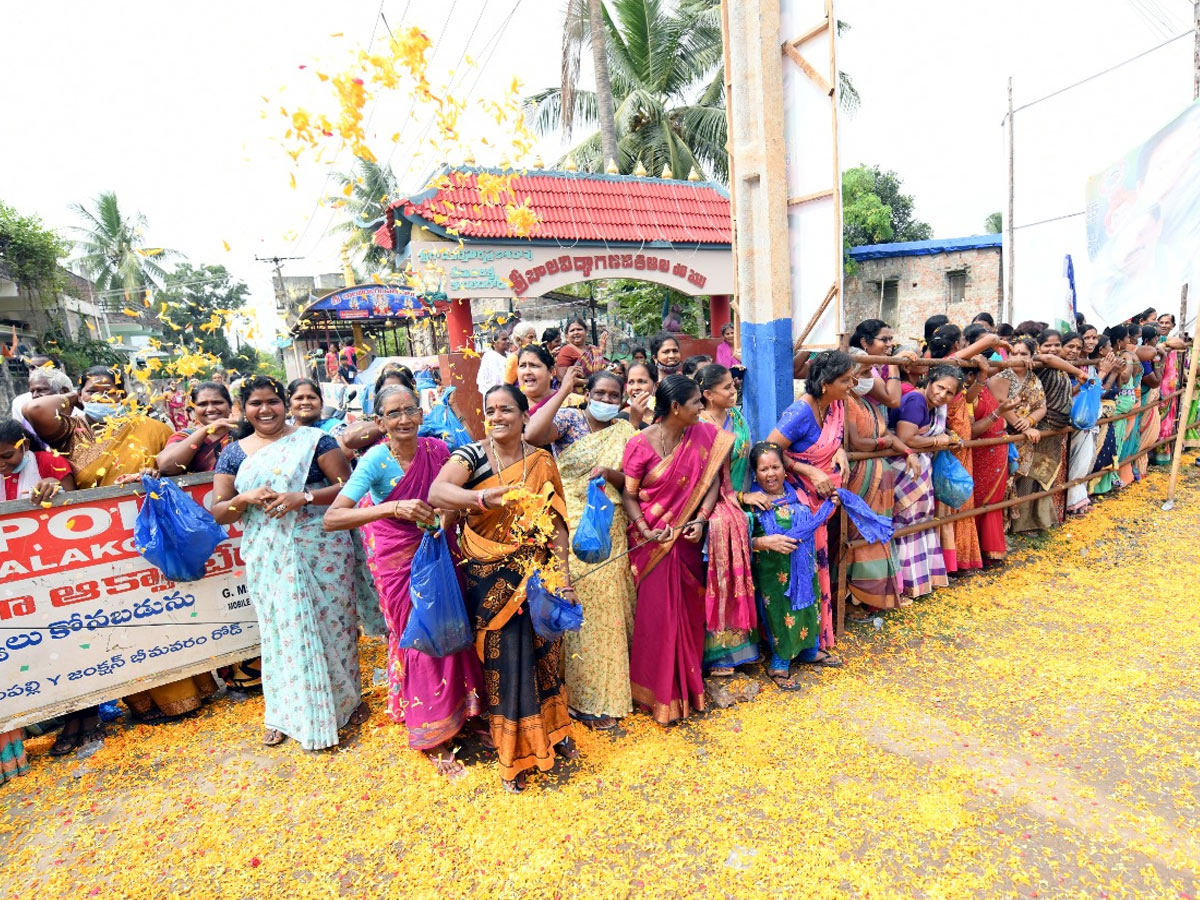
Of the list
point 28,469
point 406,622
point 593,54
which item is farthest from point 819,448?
point 593,54

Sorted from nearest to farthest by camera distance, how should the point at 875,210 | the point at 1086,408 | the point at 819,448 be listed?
the point at 819,448 → the point at 1086,408 → the point at 875,210

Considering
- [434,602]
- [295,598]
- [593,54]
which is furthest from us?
[593,54]

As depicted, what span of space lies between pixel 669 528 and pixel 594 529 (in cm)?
51

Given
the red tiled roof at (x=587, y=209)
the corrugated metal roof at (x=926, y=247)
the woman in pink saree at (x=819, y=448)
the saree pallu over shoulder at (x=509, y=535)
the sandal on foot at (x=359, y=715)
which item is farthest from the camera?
the corrugated metal roof at (x=926, y=247)

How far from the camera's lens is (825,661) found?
157 inches

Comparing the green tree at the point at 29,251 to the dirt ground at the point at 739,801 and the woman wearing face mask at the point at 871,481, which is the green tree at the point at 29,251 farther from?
the woman wearing face mask at the point at 871,481

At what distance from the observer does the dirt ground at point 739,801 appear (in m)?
2.48

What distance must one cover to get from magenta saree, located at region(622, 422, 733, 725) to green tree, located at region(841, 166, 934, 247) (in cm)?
2183

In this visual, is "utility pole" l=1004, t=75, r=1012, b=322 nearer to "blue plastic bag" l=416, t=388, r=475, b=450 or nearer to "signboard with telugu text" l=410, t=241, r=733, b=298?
"signboard with telugu text" l=410, t=241, r=733, b=298

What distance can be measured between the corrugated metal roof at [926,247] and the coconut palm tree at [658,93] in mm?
6389

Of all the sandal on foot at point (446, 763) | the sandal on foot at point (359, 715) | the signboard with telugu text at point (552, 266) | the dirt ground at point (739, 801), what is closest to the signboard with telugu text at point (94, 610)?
the dirt ground at point (739, 801)

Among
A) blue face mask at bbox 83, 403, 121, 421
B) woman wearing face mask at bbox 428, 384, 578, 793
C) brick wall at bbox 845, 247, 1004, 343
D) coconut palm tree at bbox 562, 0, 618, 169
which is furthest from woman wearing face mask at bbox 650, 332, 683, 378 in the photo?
brick wall at bbox 845, 247, 1004, 343

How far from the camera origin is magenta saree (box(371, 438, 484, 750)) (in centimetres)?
315

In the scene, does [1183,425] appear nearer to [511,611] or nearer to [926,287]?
[511,611]
